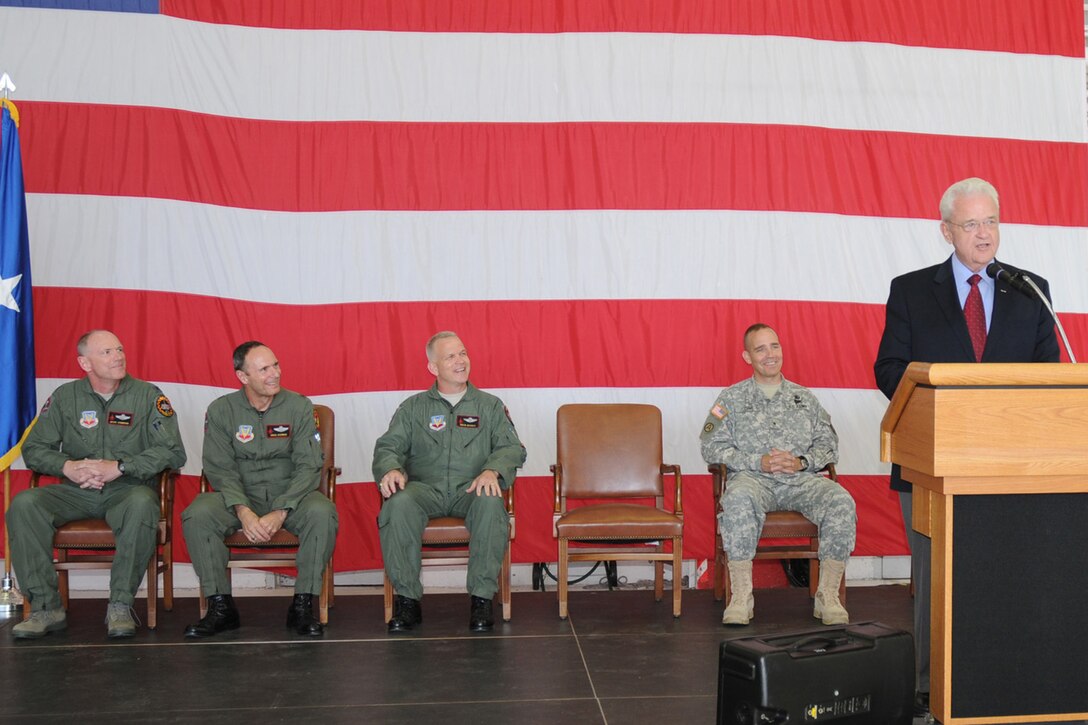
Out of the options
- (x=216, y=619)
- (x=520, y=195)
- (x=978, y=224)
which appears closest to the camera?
(x=978, y=224)

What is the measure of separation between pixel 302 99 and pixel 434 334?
1.28m

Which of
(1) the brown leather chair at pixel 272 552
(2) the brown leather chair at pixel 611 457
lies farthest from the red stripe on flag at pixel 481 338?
(1) the brown leather chair at pixel 272 552

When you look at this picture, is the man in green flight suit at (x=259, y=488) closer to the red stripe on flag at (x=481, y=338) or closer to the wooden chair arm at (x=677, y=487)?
the red stripe on flag at (x=481, y=338)

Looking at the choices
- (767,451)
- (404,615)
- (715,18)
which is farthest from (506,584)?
(715,18)

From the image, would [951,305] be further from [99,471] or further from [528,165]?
[99,471]

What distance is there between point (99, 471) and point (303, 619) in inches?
40.8

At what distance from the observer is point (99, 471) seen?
4016mm

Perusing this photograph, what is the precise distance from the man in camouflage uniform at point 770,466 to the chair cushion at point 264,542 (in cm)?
182

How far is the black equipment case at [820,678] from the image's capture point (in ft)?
7.36

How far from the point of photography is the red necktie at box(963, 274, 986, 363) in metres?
2.73

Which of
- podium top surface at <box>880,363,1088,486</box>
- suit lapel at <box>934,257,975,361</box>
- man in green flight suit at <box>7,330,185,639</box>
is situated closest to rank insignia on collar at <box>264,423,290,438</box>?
man in green flight suit at <box>7,330,185,639</box>

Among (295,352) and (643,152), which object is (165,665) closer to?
(295,352)

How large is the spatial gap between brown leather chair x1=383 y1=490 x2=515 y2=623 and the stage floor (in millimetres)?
132

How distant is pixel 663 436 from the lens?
4.75 m
